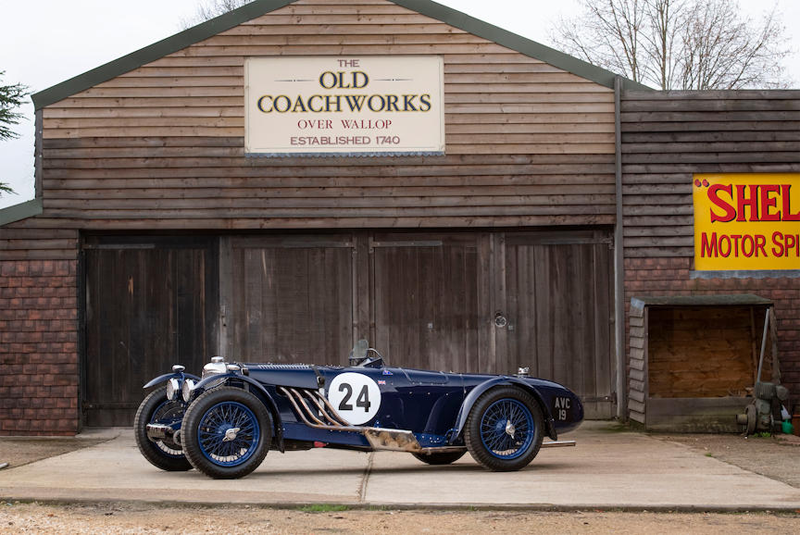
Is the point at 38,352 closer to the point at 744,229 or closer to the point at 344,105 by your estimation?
the point at 344,105

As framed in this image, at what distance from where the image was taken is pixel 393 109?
550 inches

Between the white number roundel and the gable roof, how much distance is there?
6428mm

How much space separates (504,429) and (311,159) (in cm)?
577

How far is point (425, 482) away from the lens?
27.8ft

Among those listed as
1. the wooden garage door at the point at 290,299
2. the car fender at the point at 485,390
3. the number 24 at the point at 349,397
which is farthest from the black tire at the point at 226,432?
the wooden garage door at the point at 290,299

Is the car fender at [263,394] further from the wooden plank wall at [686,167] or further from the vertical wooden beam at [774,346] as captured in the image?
the vertical wooden beam at [774,346]

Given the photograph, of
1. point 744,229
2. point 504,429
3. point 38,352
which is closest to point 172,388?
point 504,429

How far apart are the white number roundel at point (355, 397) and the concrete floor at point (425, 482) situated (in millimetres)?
506

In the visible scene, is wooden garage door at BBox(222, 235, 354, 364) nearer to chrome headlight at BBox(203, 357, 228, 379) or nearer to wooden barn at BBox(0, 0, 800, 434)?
wooden barn at BBox(0, 0, 800, 434)

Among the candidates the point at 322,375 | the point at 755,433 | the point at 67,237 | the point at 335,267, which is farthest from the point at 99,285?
the point at 755,433

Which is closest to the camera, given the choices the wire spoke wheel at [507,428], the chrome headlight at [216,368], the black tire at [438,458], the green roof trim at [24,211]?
the chrome headlight at [216,368]

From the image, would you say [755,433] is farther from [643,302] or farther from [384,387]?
[384,387]

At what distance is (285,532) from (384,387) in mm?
2821

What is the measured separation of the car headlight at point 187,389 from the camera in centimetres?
877
